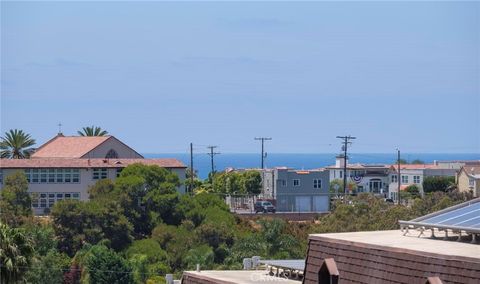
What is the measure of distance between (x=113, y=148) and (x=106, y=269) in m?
48.8

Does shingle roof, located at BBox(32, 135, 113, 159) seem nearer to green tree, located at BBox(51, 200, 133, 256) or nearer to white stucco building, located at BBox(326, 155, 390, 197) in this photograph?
green tree, located at BBox(51, 200, 133, 256)

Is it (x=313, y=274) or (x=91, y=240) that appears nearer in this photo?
(x=313, y=274)

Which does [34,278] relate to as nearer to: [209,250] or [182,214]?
[209,250]

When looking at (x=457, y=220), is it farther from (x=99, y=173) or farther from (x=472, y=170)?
(x=472, y=170)

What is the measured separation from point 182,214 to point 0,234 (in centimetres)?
5319

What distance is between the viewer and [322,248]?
22516mm

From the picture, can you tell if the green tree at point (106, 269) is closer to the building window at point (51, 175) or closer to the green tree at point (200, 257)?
the green tree at point (200, 257)

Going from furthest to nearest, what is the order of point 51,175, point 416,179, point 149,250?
point 416,179 < point 51,175 < point 149,250

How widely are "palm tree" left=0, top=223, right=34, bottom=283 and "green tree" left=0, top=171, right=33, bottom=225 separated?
4421 centimetres

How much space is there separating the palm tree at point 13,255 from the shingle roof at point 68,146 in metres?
72.0

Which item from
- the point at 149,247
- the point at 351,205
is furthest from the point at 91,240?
the point at 351,205

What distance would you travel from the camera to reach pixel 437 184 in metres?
130

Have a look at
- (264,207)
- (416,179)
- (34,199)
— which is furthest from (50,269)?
(416,179)

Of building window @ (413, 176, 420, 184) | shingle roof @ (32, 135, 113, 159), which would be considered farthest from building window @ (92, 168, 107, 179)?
building window @ (413, 176, 420, 184)
